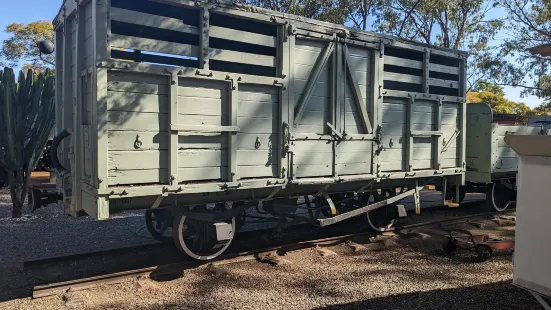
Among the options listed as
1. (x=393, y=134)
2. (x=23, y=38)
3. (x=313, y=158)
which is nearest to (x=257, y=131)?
(x=313, y=158)

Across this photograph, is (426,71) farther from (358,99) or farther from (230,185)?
(230,185)

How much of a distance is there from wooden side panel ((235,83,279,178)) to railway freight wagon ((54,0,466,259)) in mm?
15

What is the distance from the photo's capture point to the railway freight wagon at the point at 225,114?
446 cm

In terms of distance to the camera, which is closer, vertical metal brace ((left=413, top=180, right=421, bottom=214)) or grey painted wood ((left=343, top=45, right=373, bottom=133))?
grey painted wood ((left=343, top=45, right=373, bottom=133))

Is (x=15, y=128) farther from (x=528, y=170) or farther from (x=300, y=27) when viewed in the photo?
(x=528, y=170)

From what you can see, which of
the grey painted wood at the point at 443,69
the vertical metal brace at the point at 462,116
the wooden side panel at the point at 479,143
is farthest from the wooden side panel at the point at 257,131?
the wooden side panel at the point at 479,143

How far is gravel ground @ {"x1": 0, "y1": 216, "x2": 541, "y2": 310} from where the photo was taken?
14.3ft

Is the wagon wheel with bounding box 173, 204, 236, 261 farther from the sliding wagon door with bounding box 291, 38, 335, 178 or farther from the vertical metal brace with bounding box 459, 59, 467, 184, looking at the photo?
the vertical metal brace with bounding box 459, 59, 467, 184

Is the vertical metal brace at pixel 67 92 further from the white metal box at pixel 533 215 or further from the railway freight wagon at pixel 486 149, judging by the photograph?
the railway freight wagon at pixel 486 149

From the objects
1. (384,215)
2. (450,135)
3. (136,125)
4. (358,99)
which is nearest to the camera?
(136,125)

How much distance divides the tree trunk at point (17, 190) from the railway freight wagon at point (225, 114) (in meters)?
3.54

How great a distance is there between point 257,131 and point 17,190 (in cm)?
612

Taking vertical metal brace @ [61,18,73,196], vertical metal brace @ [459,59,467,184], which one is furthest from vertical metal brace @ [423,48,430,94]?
vertical metal brace @ [61,18,73,196]

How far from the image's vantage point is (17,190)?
28.6 ft
